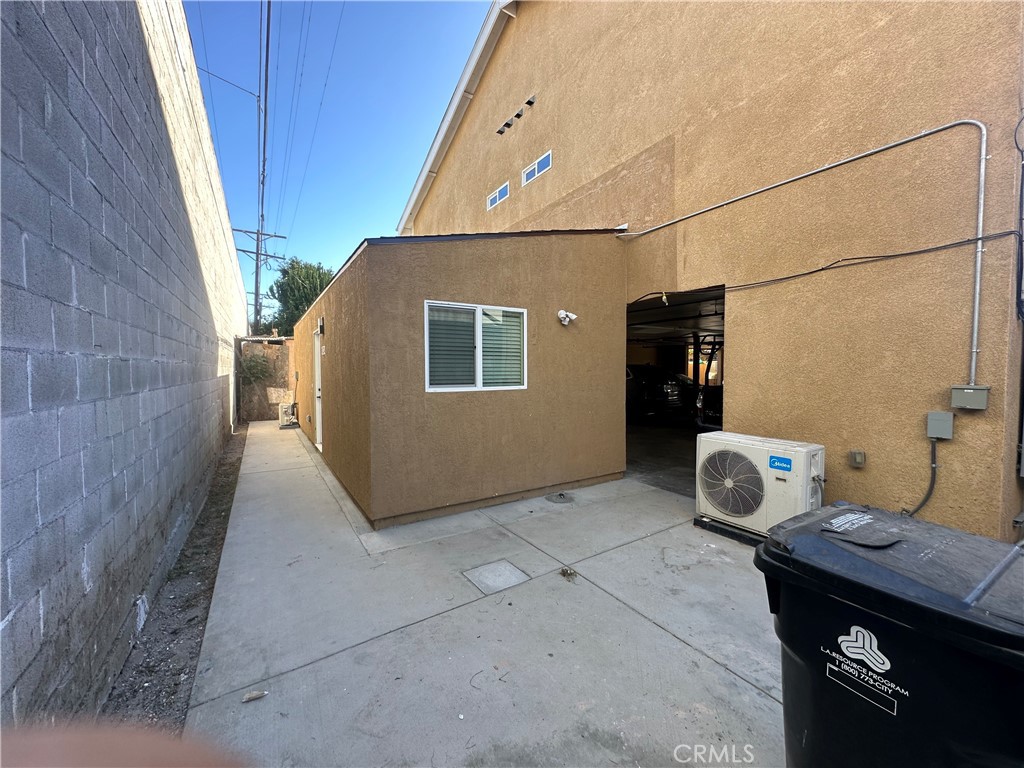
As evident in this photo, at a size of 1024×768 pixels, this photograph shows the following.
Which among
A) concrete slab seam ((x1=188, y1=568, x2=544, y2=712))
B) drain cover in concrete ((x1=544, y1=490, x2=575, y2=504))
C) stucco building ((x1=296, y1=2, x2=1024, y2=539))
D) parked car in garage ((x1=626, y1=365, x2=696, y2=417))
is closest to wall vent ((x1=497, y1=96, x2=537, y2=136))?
stucco building ((x1=296, y1=2, x2=1024, y2=539))

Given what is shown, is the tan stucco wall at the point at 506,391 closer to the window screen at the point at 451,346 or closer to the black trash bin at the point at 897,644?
the window screen at the point at 451,346

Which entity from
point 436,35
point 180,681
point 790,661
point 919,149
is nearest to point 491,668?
point 790,661

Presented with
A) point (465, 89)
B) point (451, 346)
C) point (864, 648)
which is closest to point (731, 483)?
point (864, 648)

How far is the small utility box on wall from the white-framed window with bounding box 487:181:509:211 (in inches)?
346

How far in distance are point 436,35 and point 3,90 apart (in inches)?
407

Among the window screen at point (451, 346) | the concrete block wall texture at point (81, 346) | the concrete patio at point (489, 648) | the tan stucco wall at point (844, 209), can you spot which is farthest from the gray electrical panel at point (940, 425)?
the concrete block wall texture at point (81, 346)

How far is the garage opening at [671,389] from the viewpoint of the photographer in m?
6.23

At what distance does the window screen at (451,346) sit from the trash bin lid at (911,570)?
351 cm

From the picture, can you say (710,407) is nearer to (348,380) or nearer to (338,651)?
(348,380)

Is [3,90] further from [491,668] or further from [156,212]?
[491,668]

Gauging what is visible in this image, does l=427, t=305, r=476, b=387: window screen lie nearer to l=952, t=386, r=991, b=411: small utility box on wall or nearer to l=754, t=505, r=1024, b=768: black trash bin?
l=754, t=505, r=1024, b=768: black trash bin

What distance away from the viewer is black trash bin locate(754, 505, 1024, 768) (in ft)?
3.31

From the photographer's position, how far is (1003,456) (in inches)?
122

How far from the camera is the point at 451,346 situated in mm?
4562
